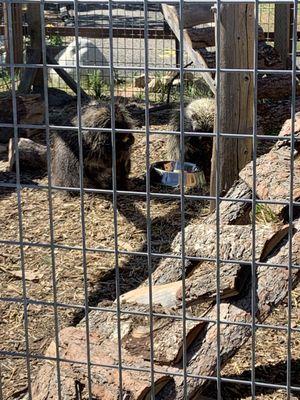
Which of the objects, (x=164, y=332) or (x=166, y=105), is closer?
(x=164, y=332)

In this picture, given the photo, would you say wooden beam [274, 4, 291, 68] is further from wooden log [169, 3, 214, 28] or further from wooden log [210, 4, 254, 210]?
wooden log [210, 4, 254, 210]

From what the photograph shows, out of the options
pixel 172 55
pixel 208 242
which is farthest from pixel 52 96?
pixel 208 242

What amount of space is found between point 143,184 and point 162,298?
12.9 ft

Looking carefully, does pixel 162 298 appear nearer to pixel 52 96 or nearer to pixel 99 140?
pixel 99 140

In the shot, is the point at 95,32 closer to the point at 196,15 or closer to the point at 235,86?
the point at 196,15

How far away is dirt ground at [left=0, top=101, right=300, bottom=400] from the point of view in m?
3.97

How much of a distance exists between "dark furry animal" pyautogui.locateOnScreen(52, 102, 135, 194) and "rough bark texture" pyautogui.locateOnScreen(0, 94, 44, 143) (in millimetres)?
1417

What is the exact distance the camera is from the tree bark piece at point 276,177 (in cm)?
403

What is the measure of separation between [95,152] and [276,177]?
328 cm

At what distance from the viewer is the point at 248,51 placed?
18.5 feet

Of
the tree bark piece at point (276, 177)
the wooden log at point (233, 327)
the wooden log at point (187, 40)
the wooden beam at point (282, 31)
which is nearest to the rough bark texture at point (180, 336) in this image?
the wooden log at point (233, 327)

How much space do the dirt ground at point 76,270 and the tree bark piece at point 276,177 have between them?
0.75 m

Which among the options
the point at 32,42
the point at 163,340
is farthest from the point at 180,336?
the point at 32,42

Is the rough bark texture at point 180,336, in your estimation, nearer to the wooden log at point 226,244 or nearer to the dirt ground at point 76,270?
the wooden log at point 226,244
